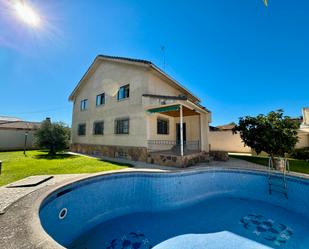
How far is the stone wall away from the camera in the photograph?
1328 centimetres

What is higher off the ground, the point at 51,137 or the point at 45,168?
the point at 51,137

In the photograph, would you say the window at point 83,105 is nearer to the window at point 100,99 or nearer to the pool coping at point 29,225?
the window at point 100,99

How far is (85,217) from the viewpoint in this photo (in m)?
5.32

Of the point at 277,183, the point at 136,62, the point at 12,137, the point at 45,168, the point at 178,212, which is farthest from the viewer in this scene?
the point at 12,137

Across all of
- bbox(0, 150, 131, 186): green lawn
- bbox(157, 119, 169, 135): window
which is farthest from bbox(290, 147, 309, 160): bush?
bbox(0, 150, 131, 186): green lawn

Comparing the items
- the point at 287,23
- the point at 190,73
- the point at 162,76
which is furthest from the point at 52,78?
the point at 287,23

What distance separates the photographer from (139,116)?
1380 cm

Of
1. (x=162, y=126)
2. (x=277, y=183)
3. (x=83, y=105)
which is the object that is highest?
(x=83, y=105)

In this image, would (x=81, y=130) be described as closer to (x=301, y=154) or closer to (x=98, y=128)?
(x=98, y=128)

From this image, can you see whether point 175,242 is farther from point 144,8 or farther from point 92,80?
point 92,80

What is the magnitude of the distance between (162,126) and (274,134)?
9363 millimetres

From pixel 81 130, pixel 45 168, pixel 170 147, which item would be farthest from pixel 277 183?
pixel 81 130

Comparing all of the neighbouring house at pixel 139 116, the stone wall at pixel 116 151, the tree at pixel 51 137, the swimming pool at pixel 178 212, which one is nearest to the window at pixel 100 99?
the neighbouring house at pixel 139 116

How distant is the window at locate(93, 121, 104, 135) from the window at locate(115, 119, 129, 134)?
2871mm
